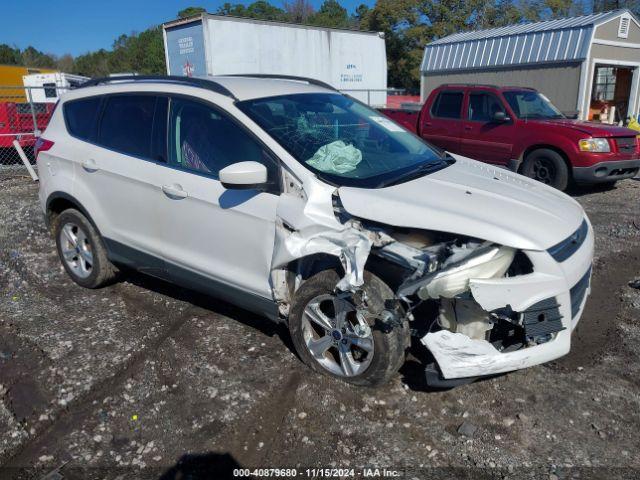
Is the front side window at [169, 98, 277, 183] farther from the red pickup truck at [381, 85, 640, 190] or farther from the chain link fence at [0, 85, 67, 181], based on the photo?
the chain link fence at [0, 85, 67, 181]

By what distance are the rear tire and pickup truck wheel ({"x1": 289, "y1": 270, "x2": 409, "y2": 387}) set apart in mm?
2145

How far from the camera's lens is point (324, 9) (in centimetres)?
7238

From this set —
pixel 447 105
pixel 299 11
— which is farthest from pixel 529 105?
pixel 299 11

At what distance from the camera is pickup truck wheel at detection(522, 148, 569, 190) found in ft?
27.1

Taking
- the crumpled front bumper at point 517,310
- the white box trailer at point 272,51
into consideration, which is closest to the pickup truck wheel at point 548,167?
the crumpled front bumper at point 517,310

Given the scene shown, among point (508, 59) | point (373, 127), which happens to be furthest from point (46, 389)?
point (508, 59)

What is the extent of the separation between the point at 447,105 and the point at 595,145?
271cm

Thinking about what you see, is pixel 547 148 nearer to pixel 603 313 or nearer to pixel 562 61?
pixel 603 313

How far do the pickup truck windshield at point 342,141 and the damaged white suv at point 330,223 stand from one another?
0.05 feet

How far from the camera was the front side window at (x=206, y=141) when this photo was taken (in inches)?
137

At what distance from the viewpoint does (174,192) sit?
3.69m

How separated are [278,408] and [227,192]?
4.59ft

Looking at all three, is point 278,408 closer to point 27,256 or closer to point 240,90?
point 240,90

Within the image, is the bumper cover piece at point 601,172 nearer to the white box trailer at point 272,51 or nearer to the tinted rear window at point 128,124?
the tinted rear window at point 128,124
